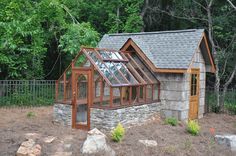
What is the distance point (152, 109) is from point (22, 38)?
9.39m

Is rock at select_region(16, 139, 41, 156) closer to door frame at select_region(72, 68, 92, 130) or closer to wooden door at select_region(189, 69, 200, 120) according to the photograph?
door frame at select_region(72, 68, 92, 130)

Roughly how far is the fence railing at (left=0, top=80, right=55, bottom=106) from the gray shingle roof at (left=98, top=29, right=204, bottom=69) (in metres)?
4.15

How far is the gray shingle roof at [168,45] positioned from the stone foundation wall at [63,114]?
3925mm

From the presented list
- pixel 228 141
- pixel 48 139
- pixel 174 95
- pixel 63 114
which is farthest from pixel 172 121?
pixel 48 139

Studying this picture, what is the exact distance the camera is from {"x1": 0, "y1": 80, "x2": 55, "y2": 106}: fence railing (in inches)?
629

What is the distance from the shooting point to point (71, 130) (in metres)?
11.1

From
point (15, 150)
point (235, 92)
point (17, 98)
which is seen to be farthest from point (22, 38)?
point (235, 92)

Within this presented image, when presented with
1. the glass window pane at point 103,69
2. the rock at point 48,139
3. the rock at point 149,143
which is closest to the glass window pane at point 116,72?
the glass window pane at point 103,69

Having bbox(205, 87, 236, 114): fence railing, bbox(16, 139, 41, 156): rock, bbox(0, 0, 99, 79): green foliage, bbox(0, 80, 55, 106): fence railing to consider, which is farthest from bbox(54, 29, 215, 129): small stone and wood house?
bbox(0, 80, 55, 106): fence railing

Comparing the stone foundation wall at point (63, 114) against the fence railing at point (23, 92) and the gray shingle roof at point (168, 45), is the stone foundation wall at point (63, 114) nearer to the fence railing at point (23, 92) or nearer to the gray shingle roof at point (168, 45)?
the gray shingle roof at point (168, 45)

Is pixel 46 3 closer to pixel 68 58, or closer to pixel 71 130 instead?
pixel 68 58

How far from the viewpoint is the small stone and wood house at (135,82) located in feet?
35.2

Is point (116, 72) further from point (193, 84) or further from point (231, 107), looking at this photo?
point (231, 107)

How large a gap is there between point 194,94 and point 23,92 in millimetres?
8694
